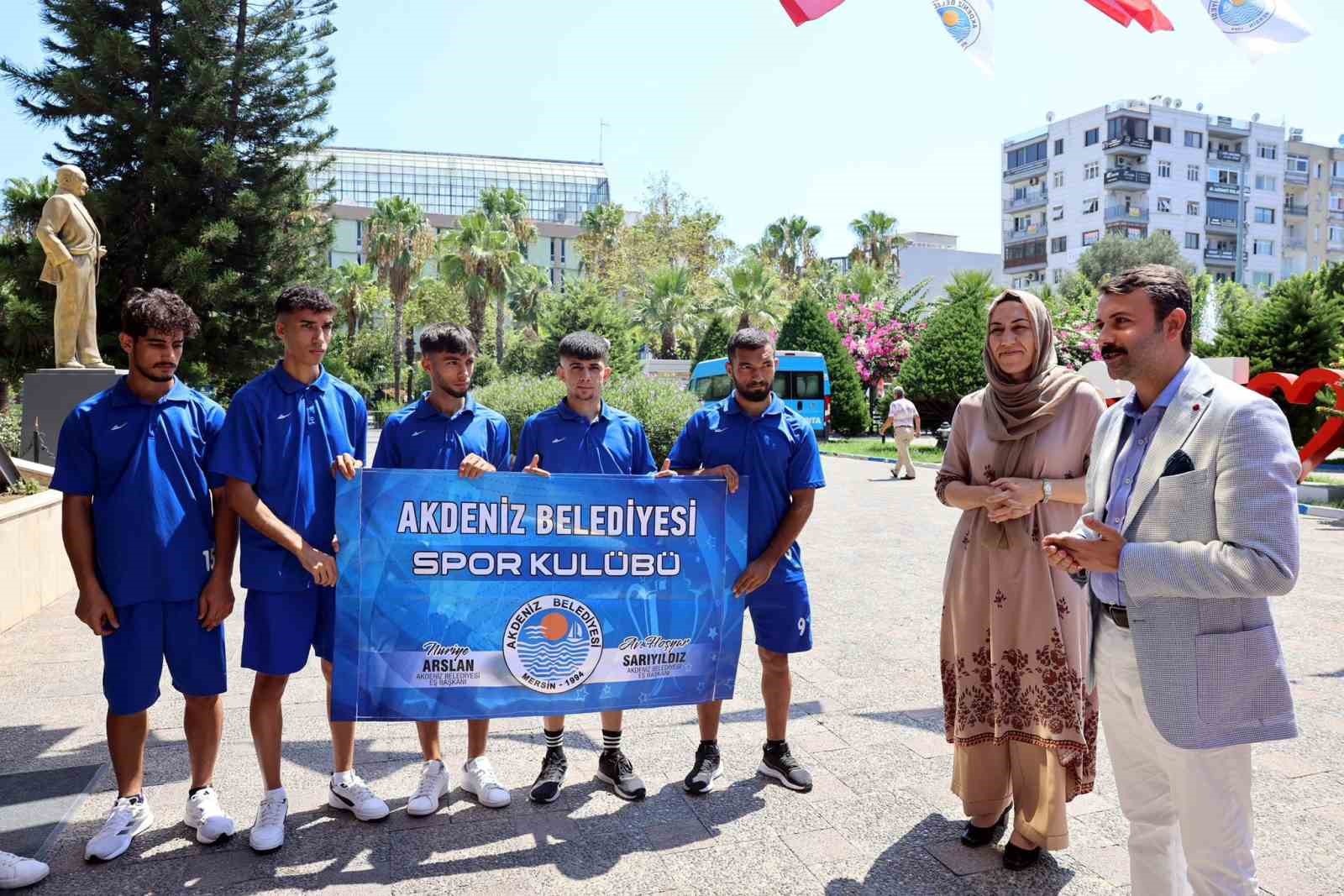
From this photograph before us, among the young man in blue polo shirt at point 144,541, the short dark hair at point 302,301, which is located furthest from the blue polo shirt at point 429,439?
the young man in blue polo shirt at point 144,541

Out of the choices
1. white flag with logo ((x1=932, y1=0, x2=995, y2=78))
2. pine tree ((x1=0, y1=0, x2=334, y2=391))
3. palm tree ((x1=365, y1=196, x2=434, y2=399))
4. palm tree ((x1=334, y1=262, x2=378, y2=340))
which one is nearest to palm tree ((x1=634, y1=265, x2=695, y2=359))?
palm tree ((x1=365, y1=196, x2=434, y2=399))

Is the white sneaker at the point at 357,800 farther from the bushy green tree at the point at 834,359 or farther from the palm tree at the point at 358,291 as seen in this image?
the palm tree at the point at 358,291

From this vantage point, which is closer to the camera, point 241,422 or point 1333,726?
point 241,422

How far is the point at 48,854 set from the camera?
10.4 ft

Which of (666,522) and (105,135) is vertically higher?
(105,135)

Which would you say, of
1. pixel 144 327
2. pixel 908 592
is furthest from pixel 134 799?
pixel 908 592

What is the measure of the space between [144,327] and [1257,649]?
3397mm

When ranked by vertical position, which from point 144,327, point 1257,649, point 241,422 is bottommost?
point 1257,649

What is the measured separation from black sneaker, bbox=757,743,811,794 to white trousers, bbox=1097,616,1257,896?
1.43 m

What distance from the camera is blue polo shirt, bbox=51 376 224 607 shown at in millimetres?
3111

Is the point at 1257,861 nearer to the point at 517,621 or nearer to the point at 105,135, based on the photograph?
the point at 517,621

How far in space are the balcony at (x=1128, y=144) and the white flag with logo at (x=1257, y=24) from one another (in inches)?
2559

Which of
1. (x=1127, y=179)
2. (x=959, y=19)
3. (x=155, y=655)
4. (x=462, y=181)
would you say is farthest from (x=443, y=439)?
(x=462, y=181)

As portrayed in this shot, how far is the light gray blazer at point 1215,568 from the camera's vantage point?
2.10 meters
